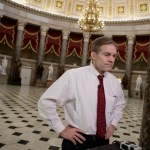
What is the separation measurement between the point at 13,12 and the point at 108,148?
22.5m

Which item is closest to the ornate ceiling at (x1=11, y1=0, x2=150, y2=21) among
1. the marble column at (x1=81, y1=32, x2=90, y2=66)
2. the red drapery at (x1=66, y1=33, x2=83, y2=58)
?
the marble column at (x1=81, y1=32, x2=90, y2=66)

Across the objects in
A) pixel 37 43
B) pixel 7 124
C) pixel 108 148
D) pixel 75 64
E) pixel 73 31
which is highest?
pixel 73 31

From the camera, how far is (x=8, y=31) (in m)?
22.0

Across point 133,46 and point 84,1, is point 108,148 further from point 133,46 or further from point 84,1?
point 84,1

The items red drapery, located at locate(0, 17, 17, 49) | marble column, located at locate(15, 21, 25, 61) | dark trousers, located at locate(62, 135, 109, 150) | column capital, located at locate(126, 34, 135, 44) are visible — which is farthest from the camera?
column capital, located at locate(126, 34, 135, 44)

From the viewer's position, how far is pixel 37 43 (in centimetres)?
2381

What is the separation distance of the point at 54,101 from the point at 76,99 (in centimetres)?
21

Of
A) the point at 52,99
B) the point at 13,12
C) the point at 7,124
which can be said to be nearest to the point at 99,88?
the point at 52,99

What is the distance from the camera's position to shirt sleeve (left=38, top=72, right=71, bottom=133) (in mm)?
1815

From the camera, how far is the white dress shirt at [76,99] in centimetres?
184

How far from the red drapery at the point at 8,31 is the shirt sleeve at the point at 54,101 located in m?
21.1

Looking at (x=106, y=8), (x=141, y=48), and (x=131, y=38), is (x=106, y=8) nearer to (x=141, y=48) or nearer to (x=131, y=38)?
(x=131, y=38)

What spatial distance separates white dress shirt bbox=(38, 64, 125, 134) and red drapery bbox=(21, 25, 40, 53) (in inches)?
861

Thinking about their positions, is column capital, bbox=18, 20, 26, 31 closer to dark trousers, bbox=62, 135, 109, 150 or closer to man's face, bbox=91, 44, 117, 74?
man's face, bbox=91, 44, 117, 74
